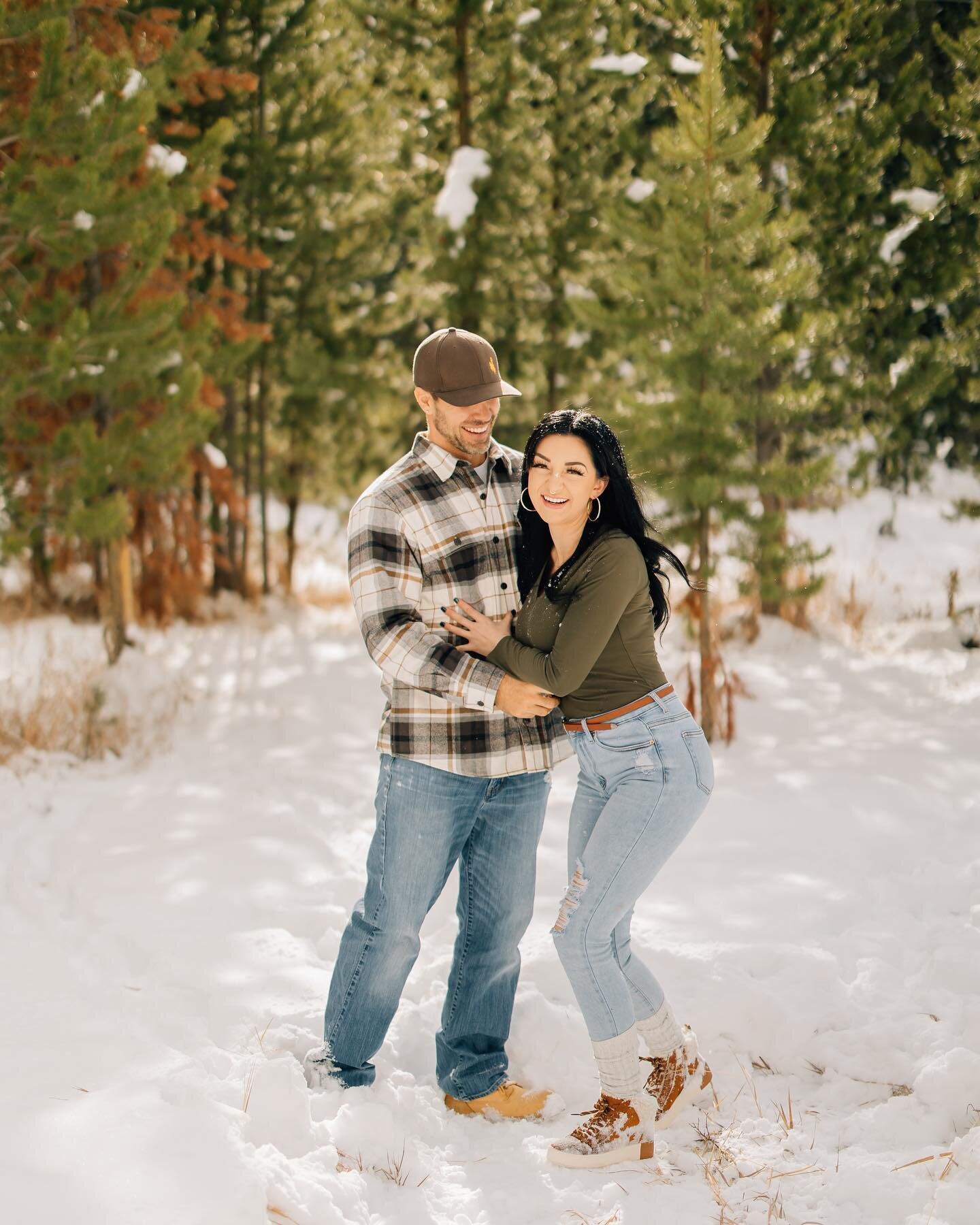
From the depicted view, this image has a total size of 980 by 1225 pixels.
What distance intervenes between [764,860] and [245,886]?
2.61m

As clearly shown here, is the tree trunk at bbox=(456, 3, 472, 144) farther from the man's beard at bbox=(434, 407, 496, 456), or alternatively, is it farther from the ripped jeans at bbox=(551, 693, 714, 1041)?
the ripped jeans at bbox=(551, 693, 714, 1041)

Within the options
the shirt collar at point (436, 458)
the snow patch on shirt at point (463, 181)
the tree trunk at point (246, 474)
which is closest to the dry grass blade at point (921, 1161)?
the shirt collar at point (436, 458)

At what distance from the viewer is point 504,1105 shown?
348cm

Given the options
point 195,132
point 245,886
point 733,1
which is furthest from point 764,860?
point 195,132

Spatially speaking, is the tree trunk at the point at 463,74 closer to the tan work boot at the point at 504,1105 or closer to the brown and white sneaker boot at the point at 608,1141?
the tan work boot at the point at 504,1105

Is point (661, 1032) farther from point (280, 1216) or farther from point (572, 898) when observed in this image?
point (280, 1216)

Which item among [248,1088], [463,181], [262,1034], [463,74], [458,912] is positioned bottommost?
[262,1034]

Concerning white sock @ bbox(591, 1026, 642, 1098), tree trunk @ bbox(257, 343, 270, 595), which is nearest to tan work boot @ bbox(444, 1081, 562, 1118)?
white sock @ bbox(591, 1026, 642, 1098)

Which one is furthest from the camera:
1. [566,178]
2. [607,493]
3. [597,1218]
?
[566,178]

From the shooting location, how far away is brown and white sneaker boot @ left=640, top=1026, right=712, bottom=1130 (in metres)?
3.36

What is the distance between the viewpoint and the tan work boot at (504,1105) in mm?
3480

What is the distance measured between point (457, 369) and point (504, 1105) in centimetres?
228

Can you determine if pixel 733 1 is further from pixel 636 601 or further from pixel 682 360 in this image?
pixel 636 601

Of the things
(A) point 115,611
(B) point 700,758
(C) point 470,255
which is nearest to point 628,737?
(B) point 700,758
